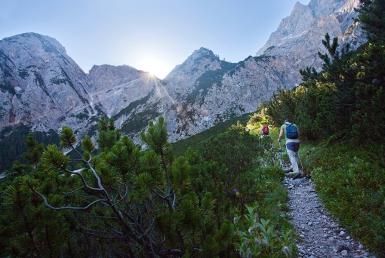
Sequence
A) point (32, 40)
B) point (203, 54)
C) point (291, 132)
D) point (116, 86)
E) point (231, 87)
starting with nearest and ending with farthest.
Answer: point (291, 132) → point (231, 87) → point (203, 54) → point (32, 40) → point (116, 86)

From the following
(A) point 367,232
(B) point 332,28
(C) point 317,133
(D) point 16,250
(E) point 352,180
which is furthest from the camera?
(B) point 332,28

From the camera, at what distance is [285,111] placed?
13.0 metres

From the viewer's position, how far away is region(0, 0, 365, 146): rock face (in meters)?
96.1

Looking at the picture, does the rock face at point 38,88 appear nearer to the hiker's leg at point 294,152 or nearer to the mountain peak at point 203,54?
the mountain peak at point 203,54

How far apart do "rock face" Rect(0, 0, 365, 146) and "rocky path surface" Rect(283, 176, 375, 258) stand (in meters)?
79.7

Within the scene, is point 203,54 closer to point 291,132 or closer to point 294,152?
point 291,132

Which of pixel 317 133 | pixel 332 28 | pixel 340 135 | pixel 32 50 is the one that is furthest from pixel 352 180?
pixel 32 50

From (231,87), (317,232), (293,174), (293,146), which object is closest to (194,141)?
(293,174)

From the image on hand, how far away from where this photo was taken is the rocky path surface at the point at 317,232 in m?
3.14

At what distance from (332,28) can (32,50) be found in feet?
643

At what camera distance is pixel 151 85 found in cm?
14775

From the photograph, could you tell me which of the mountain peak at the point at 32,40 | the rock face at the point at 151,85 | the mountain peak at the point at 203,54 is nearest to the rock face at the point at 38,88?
the mountain peak at the point at 32,40

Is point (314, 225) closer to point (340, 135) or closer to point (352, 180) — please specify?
point (352, 180)

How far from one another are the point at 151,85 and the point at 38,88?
71.3 meters
